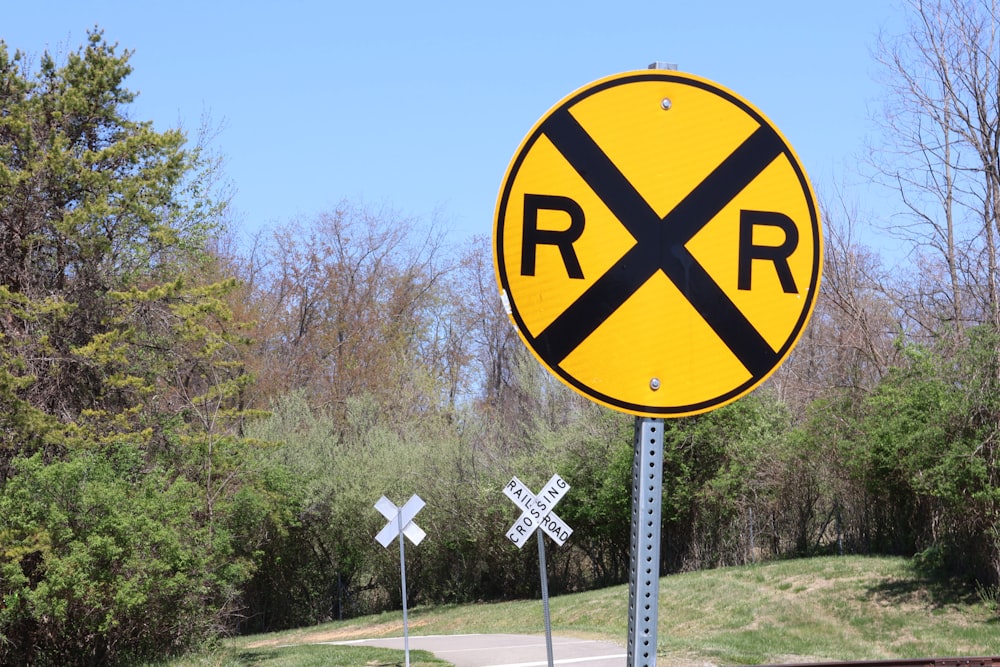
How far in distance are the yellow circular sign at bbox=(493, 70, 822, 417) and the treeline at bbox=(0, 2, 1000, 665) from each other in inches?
901

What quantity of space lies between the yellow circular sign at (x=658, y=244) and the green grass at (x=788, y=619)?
19033 millimetres

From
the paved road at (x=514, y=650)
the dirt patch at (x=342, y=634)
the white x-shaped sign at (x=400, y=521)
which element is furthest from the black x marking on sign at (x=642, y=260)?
the dirt patch at (x=342, y=634)

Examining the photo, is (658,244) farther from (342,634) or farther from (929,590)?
(342,634)

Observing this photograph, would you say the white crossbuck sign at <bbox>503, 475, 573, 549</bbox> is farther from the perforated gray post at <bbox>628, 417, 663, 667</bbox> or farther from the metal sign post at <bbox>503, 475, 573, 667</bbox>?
the perforated gray post at <bbox>628, 417, 663, 667</bbox>

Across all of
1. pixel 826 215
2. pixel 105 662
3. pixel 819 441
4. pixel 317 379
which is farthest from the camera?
pixel 317 379

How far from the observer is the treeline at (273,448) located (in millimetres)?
24234

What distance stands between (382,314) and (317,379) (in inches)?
219

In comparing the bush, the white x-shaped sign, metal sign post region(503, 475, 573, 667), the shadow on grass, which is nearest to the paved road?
the white x-shaped sign

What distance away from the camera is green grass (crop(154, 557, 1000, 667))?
885 inches

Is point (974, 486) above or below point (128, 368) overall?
below

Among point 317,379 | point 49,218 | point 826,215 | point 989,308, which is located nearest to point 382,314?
point 317,379

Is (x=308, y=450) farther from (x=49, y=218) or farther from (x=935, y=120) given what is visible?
(x=935, y=120)

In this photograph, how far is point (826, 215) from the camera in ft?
118

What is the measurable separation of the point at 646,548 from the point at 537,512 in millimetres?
14261
